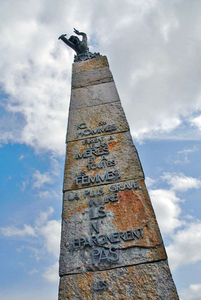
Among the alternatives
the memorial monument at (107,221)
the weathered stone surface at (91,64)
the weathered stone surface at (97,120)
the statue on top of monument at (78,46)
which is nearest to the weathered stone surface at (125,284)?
the memorial monument at (107,221)

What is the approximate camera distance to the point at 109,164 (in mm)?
3844

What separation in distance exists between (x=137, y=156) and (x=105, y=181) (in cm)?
72

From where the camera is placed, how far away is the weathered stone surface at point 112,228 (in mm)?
2836

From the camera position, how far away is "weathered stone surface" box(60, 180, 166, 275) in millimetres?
2836

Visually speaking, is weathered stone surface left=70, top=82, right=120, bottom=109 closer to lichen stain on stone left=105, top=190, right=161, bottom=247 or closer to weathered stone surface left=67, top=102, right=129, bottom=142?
weathered stone surface left=67, top=102, right=129, bottom=142

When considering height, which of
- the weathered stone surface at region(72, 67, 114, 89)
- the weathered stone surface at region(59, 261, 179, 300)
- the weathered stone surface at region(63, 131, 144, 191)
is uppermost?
the weathered stone surface at region(72, 67, 114, 89)

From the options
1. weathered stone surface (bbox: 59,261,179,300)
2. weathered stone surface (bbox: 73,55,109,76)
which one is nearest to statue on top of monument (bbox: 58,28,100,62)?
weathered stone surface (bbox: 73,55,109,76)

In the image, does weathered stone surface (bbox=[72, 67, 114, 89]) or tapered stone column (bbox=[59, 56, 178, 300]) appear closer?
tapered stone column (bbox=[59, 56, 178, 300])

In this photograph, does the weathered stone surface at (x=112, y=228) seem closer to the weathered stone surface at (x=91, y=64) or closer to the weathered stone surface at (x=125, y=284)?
the weathered stone surface at (x=125, y=284)

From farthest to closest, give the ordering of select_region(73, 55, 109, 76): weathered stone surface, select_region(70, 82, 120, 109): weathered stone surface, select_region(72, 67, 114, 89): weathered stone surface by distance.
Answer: select_region(73, 55, 109, 76): weathered stone surface < select_region(72, 67, 114, 89): weathered stone surface < select_region(70, 82, 120, 109): weathered stone surface

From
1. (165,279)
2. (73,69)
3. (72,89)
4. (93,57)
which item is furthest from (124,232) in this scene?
(93,57)

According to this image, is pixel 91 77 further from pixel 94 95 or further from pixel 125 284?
pixel 125 284

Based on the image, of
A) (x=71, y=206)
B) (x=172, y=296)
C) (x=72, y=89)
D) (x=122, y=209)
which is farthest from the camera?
(x=72, y=89)

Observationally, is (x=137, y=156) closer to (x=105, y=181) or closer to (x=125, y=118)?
(x=105, y=181)
